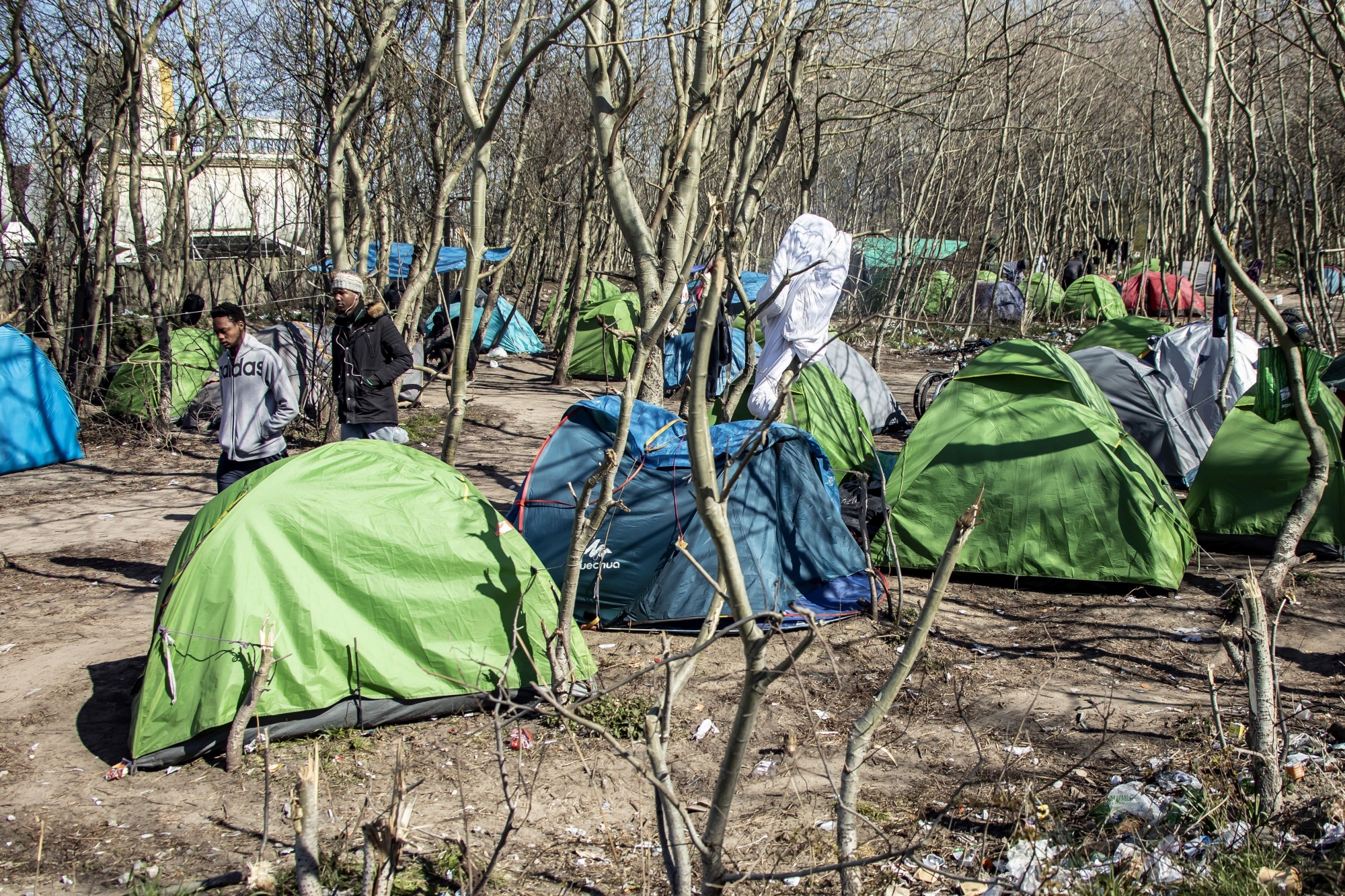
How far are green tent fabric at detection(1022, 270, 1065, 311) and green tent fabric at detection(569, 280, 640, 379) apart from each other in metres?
9.57

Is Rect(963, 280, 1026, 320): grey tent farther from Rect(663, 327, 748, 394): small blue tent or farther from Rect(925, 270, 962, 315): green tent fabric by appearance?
Rect(663, 327, 748, 394): small blue tent

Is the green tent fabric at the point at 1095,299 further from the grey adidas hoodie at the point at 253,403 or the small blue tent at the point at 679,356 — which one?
the grey adidas hoodie at the point at 253,403

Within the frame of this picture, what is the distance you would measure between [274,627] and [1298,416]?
498 cm

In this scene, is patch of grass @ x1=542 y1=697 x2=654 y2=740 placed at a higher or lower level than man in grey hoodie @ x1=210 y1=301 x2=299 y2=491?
lower

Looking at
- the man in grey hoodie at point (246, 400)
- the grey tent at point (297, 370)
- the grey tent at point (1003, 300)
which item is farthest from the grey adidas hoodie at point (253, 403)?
the grey tent at point (1003, 300)

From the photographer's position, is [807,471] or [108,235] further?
[108,235]

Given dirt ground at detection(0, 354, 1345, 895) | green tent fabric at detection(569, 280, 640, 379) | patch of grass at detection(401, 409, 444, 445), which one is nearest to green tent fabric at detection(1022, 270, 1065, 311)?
green tent fabric at detection(569, 280, 640, 379)

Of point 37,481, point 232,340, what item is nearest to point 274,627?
point 232,340

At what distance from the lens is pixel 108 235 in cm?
1064

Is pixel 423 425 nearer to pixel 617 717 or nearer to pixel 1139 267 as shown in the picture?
pixel 617 717

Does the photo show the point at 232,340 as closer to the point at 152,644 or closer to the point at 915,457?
the point at 152,644

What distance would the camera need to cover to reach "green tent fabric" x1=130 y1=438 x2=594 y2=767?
436cm

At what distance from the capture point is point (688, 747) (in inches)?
183

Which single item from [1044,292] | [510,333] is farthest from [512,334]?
[1044,292]
